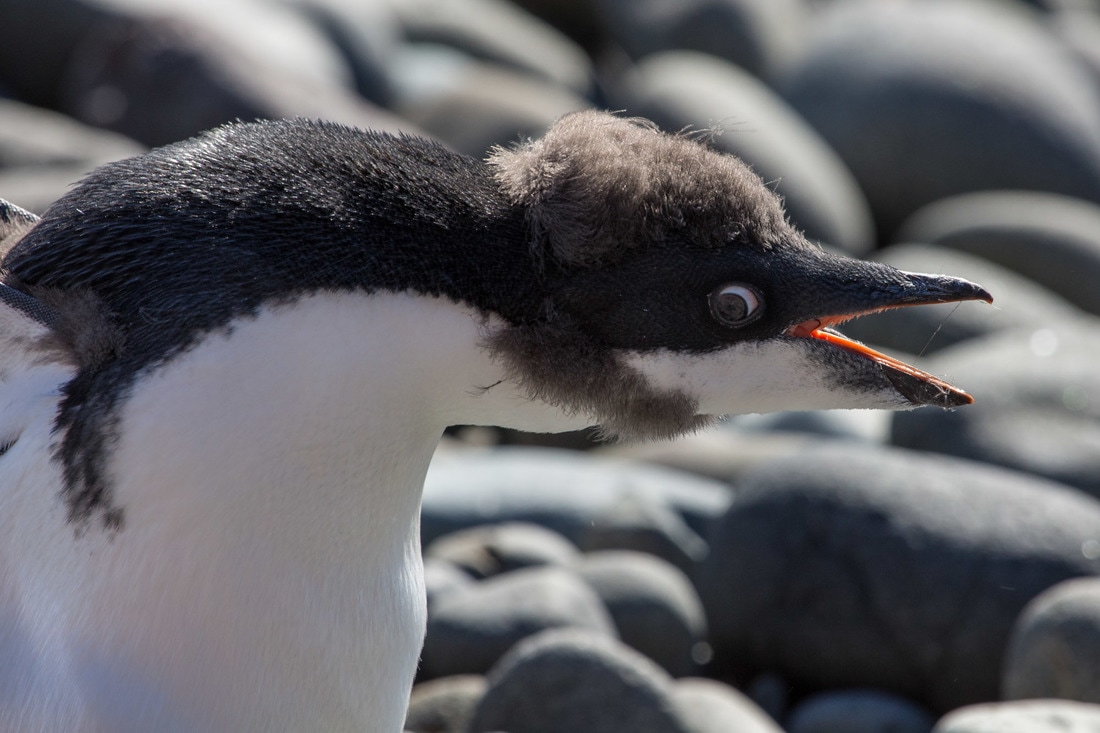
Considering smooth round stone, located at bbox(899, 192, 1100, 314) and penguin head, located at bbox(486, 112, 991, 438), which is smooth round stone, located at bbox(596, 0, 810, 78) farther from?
penguin head, located at bbox(486, 112, 991, 438)

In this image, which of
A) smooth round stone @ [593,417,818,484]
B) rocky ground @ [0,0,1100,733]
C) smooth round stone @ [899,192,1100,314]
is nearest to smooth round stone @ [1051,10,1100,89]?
rocky ground @ [0,0,1100,733]

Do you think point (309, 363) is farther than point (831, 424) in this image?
No

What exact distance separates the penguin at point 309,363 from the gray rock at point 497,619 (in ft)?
5.96

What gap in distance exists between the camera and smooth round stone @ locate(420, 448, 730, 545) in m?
5.18

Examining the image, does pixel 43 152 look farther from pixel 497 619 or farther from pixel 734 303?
pixel 734 303

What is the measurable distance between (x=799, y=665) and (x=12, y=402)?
292cm

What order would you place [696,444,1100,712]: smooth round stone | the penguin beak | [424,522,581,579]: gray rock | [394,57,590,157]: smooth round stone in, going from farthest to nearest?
[394,57,590,157]: smooth round stone → [424,522,581,579]: gray rock → [696,444,1100,712]: smooth round stone → the penguin beak

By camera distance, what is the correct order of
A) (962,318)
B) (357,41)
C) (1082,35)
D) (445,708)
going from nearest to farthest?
(445,708) → (962,318) → (357,41) → (1082,35)

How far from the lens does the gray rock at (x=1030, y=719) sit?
321 centimetres

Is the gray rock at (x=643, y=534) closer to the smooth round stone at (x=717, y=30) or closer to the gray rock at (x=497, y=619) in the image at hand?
the gray rock at (x=497, y=619)

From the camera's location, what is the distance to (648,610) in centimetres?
432

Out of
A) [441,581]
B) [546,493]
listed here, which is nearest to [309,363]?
[441,581]

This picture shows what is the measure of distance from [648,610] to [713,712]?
0.85 meters

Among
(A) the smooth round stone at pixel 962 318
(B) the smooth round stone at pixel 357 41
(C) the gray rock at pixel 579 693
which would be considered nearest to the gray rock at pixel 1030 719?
(C) the gray rock at pixel 579 693
